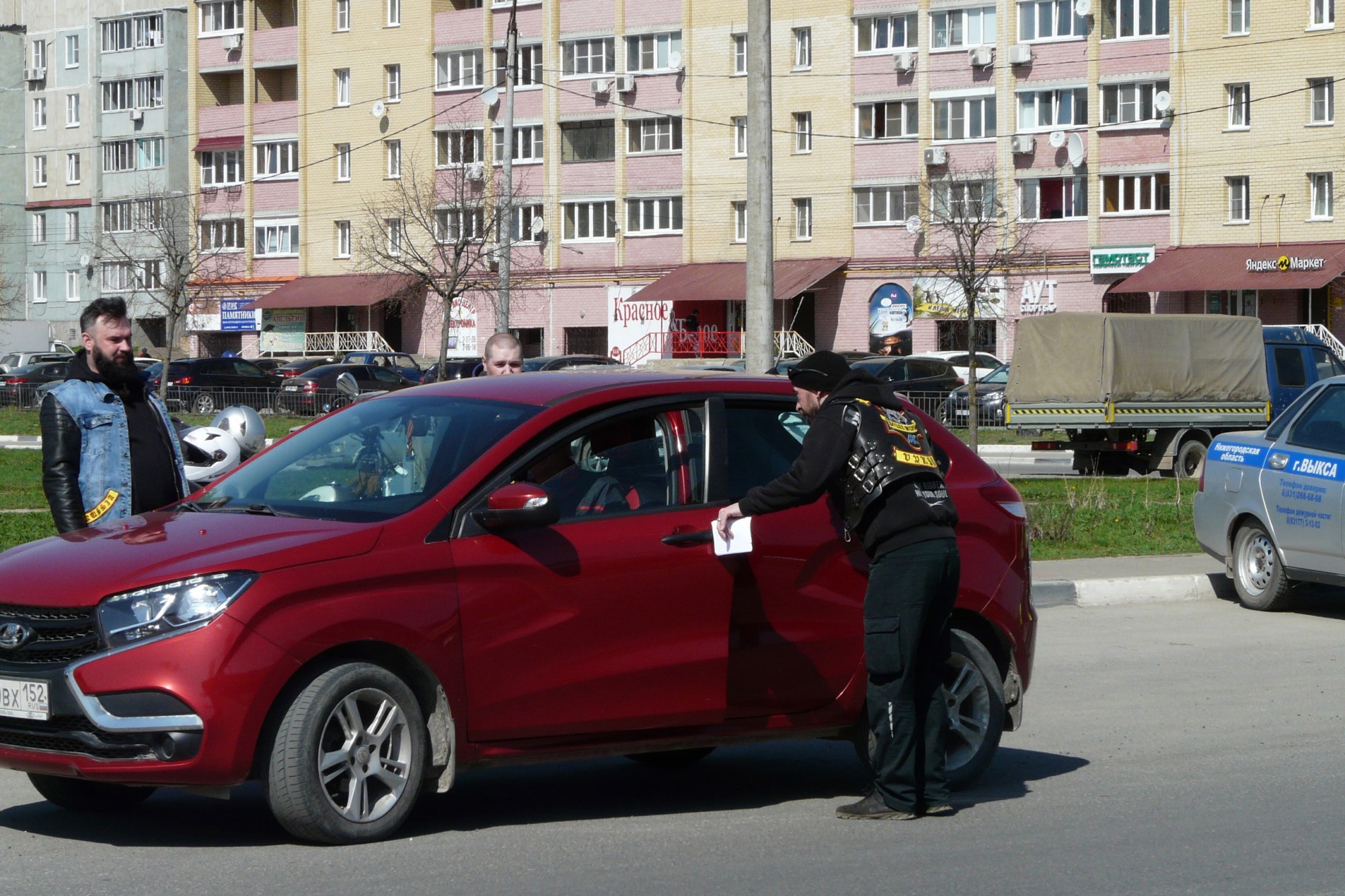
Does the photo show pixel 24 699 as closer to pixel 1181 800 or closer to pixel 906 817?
pixel 906 817

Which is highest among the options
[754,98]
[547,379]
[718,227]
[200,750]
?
[718,227]

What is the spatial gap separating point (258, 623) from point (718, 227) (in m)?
56.2

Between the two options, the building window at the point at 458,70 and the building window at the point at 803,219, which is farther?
the building window at the point at 458,70

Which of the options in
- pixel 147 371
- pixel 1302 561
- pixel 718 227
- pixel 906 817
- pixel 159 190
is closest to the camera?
pixel 906 817

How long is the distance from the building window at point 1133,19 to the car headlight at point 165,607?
174 feet

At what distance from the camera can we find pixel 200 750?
557 cm

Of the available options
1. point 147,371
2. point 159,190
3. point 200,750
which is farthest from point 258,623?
point 159,190

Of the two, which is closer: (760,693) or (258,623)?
(258,623)

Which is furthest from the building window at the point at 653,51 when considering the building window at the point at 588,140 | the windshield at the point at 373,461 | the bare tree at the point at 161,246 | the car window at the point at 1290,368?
the windshield at the point at 373,461

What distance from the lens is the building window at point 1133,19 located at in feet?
179

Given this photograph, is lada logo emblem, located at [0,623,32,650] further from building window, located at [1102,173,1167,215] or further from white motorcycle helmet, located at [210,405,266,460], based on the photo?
building window, located at [1102,173,1167,215]

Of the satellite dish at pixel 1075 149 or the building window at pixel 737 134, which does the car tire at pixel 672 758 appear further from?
the building window at pixel 737 134

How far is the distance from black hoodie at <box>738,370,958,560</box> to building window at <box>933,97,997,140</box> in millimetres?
52331

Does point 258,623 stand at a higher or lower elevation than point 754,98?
lower
